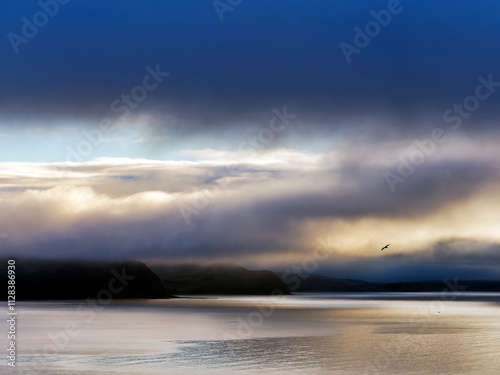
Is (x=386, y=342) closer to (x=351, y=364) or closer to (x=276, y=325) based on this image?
(x=351, y=364)

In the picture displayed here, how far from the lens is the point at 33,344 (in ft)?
273

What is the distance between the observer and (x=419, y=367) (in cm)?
6550

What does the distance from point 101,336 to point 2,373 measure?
3726 centimetres

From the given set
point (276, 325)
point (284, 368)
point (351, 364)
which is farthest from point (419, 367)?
point (276, 325)

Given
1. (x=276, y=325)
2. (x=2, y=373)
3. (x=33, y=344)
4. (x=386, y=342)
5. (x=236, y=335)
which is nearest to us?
(x=2, y=373)

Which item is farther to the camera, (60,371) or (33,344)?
(33,344)

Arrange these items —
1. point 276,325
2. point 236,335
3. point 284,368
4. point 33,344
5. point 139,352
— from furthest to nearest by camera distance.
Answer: point 276,325, point 236,335, point 33,344, point 139,352, point 284,368

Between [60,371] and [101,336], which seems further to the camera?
[101,336]

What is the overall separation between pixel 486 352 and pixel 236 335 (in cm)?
3575

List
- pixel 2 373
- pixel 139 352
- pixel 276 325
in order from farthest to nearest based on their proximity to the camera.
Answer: pixel 276 325 < pixel 139 352 < pixel 2 373

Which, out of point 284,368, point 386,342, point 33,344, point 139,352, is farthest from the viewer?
point 386,342

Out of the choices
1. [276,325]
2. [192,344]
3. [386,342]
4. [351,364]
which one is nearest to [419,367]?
[351,364]

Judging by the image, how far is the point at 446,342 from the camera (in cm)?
9100

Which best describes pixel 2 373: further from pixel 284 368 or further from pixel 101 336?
pixel 101 336
